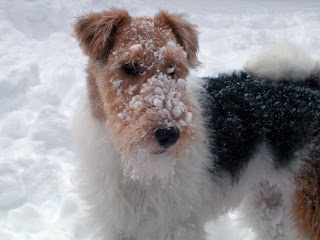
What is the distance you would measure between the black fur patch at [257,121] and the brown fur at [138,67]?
1.73 ft

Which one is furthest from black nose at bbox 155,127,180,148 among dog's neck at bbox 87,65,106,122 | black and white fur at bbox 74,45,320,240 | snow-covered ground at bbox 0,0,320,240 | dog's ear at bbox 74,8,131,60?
snow-covered ground at bbox 0,0,320,240

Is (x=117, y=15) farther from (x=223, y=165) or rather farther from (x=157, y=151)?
(x=223, y=165)

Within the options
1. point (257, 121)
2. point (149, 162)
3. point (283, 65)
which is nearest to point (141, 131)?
point (149, 162)

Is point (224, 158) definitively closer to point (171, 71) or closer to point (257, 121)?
point (257, 121)

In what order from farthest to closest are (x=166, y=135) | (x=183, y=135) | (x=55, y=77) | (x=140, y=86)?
(x=55, y=77) < (x=140, y=86) < (x=183, y=135) < (x=166, y=135)

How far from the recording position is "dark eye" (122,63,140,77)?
231cm

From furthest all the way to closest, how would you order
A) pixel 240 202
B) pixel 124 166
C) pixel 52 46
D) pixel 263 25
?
1. pixel 263 25
2. pixel 52 46
3. pixel 240 202
4. pixel 124 166

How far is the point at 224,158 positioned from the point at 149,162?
3.01ft

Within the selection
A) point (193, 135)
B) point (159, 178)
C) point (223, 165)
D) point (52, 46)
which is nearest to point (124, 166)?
point (159, 178)

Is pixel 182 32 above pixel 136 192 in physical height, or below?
above

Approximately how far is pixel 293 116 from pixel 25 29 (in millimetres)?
5843

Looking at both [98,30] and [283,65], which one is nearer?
[98,30]

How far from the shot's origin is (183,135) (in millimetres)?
2172

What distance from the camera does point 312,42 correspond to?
6969 millimetres
